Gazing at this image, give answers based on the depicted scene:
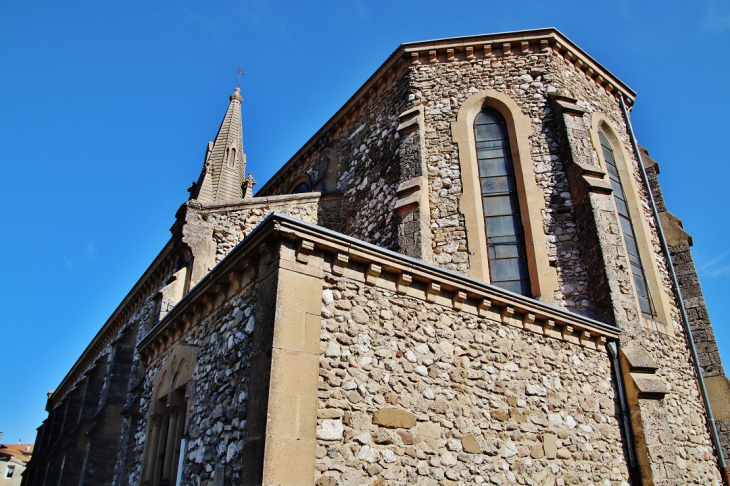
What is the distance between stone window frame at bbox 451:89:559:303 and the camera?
9562 millimetres

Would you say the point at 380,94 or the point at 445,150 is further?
the point at 380,94

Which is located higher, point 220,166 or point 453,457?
point 220,166

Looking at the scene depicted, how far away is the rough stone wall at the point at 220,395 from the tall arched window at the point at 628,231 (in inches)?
298

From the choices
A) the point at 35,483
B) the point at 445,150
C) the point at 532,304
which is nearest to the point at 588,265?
the point at 532,304

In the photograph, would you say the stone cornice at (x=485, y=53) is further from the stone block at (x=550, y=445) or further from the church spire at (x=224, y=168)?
the stone block at (x=550, y=445)

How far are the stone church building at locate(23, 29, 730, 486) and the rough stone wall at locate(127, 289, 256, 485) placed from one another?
0.10ft

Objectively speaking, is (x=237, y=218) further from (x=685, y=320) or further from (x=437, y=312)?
(x=685, y=320)

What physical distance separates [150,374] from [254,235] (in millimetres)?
4321

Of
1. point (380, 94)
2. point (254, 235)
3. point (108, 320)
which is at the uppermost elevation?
point (380, 94)

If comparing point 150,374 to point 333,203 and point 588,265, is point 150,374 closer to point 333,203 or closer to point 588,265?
point 333,203

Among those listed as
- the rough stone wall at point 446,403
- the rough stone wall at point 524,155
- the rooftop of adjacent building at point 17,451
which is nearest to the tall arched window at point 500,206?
the rough stone wall at point 524,155

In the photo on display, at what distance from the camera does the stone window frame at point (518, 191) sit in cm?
956

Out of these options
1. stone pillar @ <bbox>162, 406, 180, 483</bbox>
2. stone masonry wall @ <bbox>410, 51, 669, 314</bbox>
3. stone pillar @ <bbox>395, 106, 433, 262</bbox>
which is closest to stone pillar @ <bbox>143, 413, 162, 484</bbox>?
stone pillar @ <bbox>162, 406, 180, 483</bbox>

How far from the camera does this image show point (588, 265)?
9.26m
